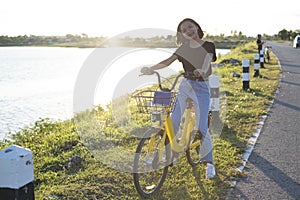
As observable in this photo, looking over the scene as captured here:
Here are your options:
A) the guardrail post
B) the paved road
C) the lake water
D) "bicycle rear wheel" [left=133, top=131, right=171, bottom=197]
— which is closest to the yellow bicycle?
"bicycle rear wheel" [left=133, top=131, right=171, bottom=197]

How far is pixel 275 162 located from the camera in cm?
535

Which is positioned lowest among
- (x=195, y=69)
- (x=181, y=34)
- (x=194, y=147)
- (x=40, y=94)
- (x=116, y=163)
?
(x=40, y=94)

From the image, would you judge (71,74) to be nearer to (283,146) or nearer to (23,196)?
(283,146)

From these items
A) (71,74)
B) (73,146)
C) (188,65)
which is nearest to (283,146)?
(188,65)

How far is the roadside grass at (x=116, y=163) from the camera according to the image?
452 centimetres

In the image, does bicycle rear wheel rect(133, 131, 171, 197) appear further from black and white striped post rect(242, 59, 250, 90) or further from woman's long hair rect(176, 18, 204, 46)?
black and white striped post rect(242, 59, 250, 90)

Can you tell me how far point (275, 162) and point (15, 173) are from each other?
3861 mm

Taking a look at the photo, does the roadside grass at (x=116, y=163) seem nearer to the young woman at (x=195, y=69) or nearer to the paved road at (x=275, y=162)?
the paved road at (x=275, y=162)

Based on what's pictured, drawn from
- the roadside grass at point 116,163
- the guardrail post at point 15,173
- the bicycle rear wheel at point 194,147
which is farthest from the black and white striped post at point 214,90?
the guardrail post at point 15,173

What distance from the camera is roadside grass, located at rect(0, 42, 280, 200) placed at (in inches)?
178

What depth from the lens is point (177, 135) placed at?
15.9 ft

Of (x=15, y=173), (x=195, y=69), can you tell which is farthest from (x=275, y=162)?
(x=15, y=173)

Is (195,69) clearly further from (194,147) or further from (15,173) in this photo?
(15,173)

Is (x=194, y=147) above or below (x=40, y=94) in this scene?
above
